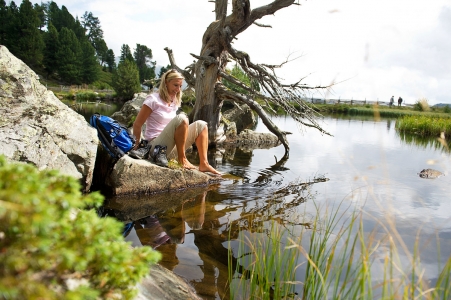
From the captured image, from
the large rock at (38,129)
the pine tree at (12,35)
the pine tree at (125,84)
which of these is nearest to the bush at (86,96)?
the pine tree at (125,84)

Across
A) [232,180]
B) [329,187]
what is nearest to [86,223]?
[232,180]

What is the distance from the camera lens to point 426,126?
19062 mm

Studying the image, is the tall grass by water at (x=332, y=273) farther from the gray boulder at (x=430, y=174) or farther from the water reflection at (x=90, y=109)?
the water reflection at (x=90, y=109)

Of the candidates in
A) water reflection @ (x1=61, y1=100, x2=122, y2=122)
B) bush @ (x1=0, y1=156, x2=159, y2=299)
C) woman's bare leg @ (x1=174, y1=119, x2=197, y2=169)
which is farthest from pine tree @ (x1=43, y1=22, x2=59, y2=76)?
bush @ (x1=0, y1=156, x2=159, y2=299)

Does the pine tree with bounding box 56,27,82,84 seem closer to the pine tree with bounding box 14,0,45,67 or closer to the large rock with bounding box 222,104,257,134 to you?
the pine tree with bounding box 14,0,45,67

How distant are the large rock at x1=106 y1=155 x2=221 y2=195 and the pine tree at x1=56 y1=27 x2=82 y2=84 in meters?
59.1

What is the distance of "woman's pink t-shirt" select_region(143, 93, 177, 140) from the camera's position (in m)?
5.56

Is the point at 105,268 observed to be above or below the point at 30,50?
below

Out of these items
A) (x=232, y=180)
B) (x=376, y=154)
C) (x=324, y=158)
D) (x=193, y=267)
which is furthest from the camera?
(x=376, y=154)

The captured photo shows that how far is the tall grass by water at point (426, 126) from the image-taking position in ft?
58.1

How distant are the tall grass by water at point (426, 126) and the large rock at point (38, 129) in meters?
17.9

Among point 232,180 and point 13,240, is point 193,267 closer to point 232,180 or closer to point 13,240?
point 13,240

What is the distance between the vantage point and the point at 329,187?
6.49 meters

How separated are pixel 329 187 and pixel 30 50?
59.4 metres
